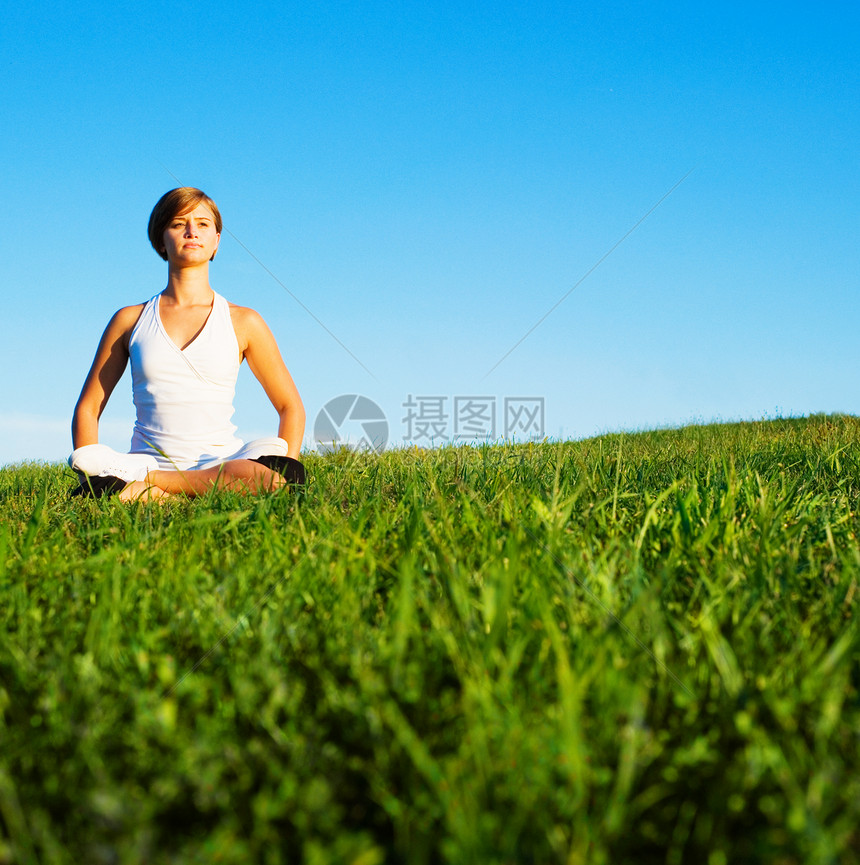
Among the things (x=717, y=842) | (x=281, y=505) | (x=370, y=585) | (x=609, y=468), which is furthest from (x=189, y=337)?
(x=717, y=842)

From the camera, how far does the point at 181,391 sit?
14.4ft

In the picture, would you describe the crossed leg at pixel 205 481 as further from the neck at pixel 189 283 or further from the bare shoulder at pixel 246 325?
the neck at pixel 189 283

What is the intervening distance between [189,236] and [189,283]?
0.29 metres

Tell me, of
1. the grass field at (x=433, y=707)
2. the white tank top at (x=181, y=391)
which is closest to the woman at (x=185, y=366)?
the white tank top at (x=181, y=391)

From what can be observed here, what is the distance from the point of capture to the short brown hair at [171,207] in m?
4.43

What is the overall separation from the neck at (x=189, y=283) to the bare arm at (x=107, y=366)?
0.93ft

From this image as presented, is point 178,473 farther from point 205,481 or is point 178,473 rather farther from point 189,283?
point 189,283

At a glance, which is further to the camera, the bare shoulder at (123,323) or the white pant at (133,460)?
the bare shoulder at (123,323)

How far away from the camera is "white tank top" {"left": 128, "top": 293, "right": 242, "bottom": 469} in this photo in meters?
4.36

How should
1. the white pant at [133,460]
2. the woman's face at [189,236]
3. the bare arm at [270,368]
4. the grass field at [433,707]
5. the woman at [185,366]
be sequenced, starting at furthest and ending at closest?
the bare arm at [270,368]
the woman's face at [189,236]
the woman at [185,366]
the white pant at [133,460]
the grass field at [433,707]

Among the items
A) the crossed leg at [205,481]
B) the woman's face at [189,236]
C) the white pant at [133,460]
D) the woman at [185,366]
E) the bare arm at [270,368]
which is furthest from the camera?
the bare arm at [270,368]

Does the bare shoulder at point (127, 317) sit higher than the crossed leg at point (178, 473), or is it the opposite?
the bare shoulder at point (127, 317)

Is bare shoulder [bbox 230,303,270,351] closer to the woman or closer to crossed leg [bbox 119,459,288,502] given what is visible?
the woman

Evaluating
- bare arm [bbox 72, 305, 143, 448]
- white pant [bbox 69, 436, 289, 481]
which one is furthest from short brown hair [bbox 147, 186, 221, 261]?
white pant [bbox 69, 436, 289, 481]
